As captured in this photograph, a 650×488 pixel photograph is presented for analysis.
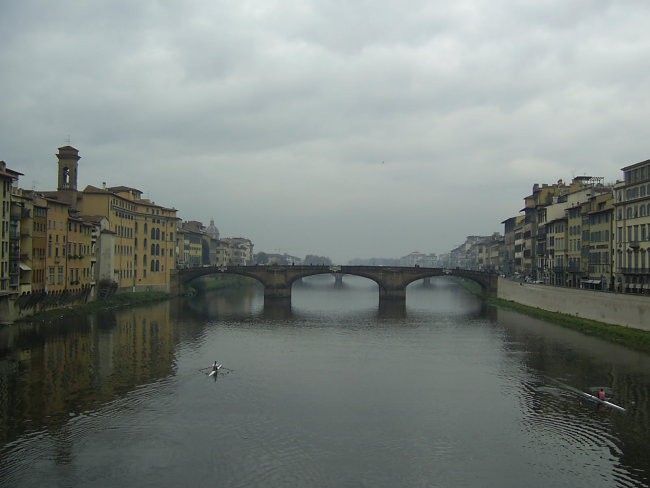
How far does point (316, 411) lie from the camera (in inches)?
1188

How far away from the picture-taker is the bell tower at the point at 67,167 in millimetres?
75062

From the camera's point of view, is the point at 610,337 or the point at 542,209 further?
the point at 542,209

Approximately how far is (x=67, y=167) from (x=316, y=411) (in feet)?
188

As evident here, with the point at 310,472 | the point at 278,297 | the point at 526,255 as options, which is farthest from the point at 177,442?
the point at 526,255

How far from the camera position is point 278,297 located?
99.1m

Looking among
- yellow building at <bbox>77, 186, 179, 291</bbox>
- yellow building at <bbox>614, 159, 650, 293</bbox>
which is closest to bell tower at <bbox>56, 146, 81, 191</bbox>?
yellow building at <bbox>77, 186, 179, 291</bbox>

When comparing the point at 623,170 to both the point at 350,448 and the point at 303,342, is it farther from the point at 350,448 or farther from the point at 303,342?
the point at 350,448

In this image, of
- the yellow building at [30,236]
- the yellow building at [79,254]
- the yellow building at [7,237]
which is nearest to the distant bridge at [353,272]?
the yellow building at [79,254]

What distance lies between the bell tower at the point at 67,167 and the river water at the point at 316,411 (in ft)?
88.7

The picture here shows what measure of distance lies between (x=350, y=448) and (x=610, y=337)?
109ft

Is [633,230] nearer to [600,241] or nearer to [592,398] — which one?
[600,241]

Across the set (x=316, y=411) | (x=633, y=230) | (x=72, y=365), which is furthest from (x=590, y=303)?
(x=72, y=365)

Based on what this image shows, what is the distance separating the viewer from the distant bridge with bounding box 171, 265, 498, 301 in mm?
98750

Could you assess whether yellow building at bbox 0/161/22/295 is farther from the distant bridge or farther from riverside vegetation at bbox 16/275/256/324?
the distant bridge
